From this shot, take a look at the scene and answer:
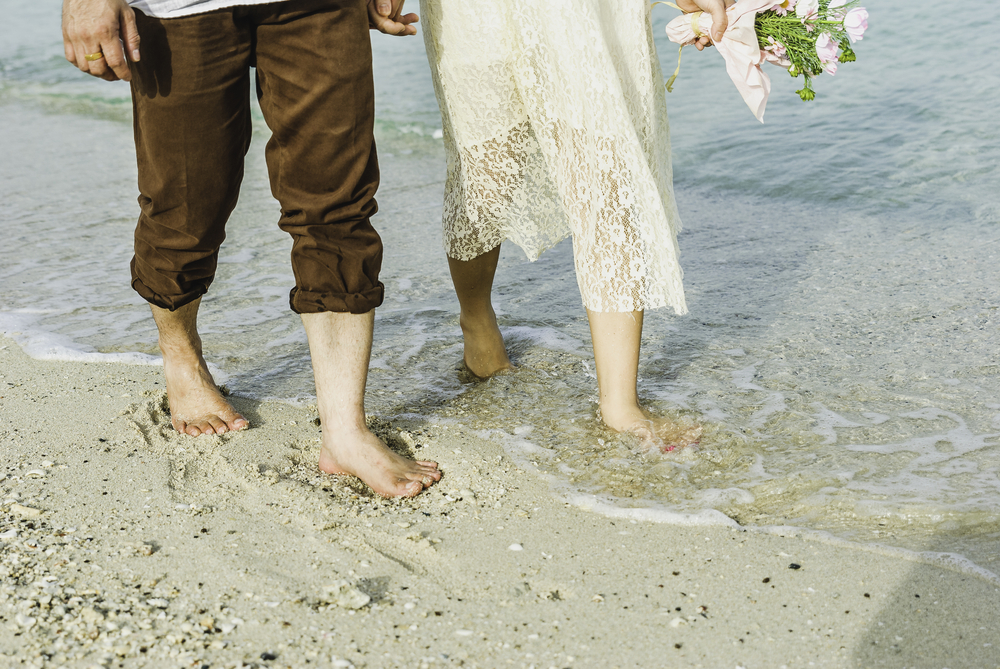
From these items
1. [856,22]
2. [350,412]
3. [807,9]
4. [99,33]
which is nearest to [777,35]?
[807,9]

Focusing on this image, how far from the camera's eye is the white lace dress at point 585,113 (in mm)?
2283

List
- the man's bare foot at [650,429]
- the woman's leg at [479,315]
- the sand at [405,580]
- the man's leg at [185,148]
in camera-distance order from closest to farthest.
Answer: the sand at [405,580] < the man's leg at [185,148] < the man's bare foot at [650,429] < the woman's leg at [479,315]

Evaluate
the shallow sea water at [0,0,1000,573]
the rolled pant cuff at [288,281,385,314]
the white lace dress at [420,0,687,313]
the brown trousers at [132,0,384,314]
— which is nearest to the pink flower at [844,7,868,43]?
the white lace dress at [420,0,687,313]

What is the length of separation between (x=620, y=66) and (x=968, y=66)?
6.28 m

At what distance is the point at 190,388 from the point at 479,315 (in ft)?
3.05

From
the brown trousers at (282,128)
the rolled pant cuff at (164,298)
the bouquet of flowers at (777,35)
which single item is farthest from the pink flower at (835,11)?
the rolled pant cuff at (164,298)

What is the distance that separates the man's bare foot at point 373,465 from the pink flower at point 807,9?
1.51 meters

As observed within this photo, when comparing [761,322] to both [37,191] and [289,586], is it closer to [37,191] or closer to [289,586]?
[289,586]

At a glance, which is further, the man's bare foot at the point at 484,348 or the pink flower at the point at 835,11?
the man's bare foot at the point at 484,348

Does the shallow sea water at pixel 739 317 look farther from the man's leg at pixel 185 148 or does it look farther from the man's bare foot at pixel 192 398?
the man's leg at pixel 185 148

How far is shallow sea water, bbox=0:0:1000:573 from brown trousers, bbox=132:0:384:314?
0.79 metres

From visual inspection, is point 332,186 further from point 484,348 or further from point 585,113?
point 484,348

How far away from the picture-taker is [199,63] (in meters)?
2.03

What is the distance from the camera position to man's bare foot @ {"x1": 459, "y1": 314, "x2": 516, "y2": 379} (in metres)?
3.03
